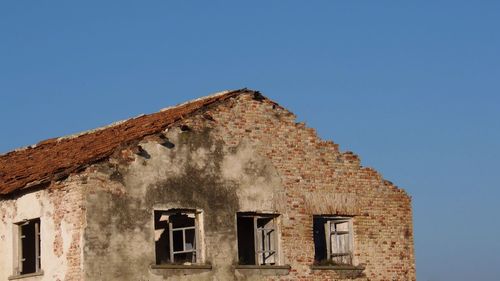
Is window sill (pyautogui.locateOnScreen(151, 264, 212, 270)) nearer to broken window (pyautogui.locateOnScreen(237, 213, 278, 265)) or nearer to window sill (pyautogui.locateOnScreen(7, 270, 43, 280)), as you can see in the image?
broken window (pyautogui.locateOnScreen(237, 213, 278, 265))

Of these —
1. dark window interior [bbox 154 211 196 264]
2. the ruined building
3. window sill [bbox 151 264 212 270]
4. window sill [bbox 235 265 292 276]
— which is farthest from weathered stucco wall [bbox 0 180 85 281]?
window sill [bbox 235 265 292 276]

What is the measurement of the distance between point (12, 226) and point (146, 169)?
11.9 ft

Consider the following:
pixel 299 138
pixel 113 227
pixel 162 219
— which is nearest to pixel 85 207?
pixel 113 227

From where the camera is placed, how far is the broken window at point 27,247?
2385 centimetres

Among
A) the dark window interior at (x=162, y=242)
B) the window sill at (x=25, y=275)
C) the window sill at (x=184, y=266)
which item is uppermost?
the dark window interior at (x=162, y=242)

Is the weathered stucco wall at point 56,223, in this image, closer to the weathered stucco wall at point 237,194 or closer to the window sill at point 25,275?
the window sill at point 25,275

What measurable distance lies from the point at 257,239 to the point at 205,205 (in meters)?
1.73

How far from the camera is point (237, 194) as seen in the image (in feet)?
77.9

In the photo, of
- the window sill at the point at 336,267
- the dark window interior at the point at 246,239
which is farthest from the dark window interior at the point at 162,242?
the window sill at the point at 336,267

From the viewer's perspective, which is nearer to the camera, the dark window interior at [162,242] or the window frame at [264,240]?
the dark window interior at [162,242]

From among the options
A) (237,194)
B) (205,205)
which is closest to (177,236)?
(205,205)

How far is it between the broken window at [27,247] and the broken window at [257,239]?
177 inches

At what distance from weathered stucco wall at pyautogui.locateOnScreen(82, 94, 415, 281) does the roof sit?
39cm

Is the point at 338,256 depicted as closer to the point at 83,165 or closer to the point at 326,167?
the point at 326,167
